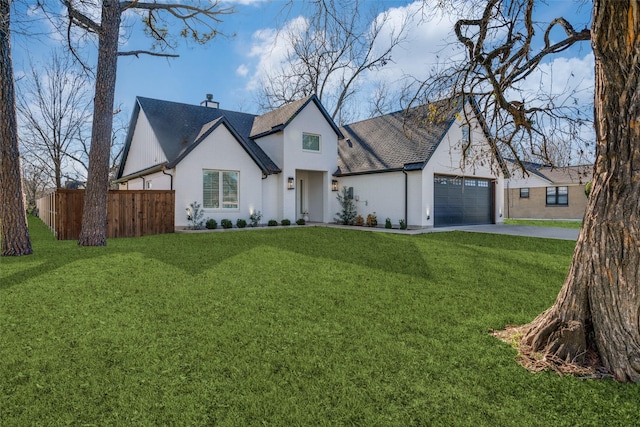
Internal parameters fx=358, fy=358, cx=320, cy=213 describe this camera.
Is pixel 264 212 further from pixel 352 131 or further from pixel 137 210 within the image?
Answer: pixel 352 131

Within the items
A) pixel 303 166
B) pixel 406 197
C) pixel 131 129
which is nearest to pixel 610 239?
pixel 406 197

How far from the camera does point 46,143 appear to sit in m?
25.5

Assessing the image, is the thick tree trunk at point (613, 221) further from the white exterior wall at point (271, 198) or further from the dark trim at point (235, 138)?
the white exterior wall at point (271, 198)

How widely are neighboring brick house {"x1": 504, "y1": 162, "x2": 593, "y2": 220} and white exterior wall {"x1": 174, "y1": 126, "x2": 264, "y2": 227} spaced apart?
1750cm

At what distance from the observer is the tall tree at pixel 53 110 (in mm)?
23172

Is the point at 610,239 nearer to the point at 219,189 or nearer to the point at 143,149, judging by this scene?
the point at 219,189

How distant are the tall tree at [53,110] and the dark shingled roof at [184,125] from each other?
8.59 meters

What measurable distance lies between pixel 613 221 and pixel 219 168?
46.4 feet

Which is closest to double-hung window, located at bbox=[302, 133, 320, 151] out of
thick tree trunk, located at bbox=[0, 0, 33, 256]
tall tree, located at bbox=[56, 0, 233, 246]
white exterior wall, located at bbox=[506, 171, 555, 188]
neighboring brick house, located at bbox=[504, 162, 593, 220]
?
tall tree, located at bbox=[56, 0, 233, 246]

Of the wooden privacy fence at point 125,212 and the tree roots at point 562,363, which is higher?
the wooden privacy fence at point 125,212

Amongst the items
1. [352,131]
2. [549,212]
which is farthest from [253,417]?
[549,212]

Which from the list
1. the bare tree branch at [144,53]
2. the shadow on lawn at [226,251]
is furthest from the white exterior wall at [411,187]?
the bare tree branch at [144,53]

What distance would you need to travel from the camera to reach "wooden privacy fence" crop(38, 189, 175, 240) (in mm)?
11047

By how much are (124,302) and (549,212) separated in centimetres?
2862
